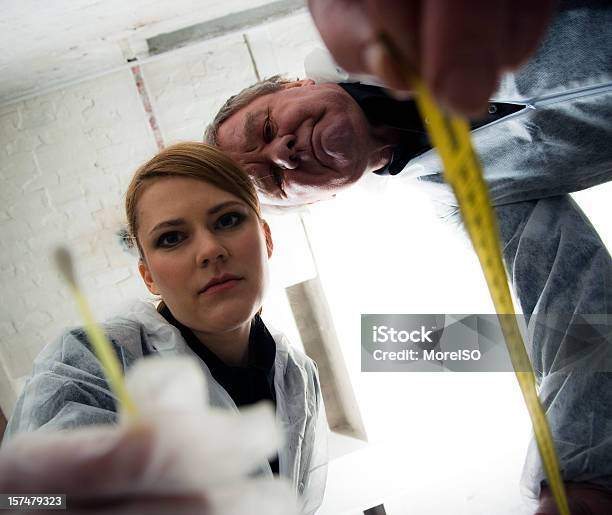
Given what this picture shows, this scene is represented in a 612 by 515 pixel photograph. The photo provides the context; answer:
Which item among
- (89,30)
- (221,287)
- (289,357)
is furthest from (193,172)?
(89,30)

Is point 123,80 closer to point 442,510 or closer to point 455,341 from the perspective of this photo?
point 455,341

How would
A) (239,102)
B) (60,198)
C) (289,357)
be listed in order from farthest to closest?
(60,198) → (239,102) → (289,357)

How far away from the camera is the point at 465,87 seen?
0.28 meters

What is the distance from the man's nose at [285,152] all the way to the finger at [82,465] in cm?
103

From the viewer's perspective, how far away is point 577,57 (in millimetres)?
998

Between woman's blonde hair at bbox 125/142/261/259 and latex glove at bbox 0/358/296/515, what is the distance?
1.94 ft

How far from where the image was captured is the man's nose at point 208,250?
0.79m

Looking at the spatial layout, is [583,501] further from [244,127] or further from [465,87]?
[244,127]

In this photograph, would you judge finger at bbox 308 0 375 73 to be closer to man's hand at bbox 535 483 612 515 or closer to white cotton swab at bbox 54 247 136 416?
white cotton swab at bbox 54 247 136 416

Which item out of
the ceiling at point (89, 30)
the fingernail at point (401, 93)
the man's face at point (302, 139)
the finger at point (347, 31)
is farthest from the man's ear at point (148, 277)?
the ceiling at point (89, 30)

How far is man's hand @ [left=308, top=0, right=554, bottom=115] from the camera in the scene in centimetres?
28

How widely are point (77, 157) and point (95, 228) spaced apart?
11.3 inches

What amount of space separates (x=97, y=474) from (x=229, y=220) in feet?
2.01

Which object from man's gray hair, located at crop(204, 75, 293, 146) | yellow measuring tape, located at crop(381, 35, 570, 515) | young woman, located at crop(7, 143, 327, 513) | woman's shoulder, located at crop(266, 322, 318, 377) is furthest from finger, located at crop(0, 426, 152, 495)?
man's gray hair, located at crop(204, 75, 293, 146)
